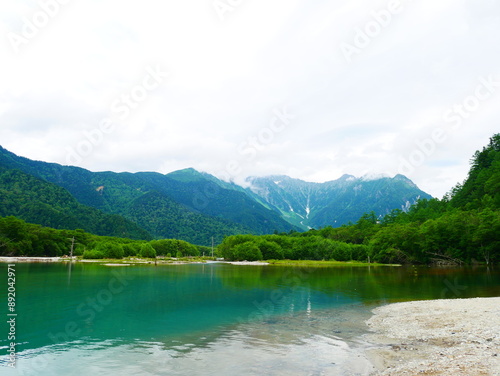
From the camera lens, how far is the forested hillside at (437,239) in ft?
346

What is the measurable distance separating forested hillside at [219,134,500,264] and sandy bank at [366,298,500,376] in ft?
271

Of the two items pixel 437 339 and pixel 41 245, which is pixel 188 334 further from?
pixel 41 245

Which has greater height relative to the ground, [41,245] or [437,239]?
[437,239]

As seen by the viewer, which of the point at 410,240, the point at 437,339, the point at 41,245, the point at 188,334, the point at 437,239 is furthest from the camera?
the point at 41,245

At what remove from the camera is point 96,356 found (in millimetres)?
18922

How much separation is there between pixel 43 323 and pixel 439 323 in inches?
1161

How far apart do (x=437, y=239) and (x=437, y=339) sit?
110435mm

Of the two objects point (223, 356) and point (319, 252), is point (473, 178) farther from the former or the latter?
point (223, 356)

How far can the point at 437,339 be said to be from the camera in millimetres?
20609

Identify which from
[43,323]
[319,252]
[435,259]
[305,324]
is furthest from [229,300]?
[319,252]

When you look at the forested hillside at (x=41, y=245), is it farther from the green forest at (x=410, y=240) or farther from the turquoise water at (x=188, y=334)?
the turquoise water at (x=188, y=334)

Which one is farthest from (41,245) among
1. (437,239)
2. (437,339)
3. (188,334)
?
(437,339)

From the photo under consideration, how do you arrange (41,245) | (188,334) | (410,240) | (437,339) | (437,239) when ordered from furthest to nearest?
1. (41,245)
2. (410,240)
3. (437,239)
4. (188,334)
5. (437,339)

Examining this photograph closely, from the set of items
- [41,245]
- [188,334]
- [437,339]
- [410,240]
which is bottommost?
[188,334]
